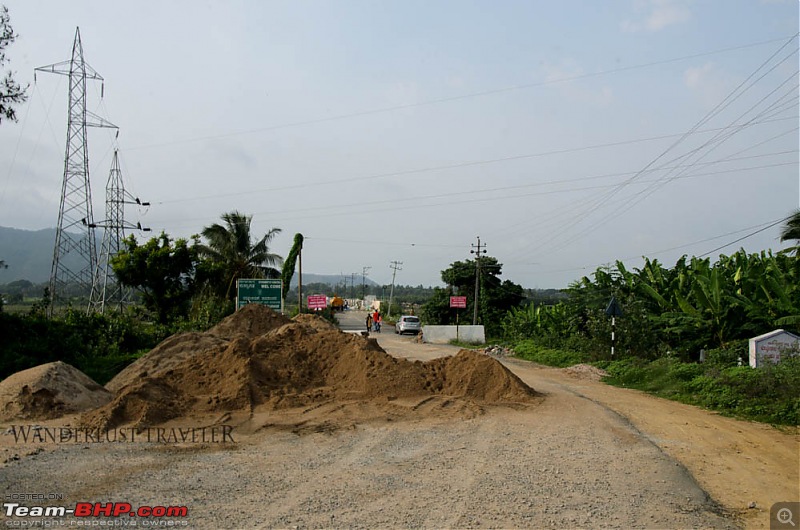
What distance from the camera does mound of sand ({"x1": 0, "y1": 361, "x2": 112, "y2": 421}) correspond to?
10883 millimetres

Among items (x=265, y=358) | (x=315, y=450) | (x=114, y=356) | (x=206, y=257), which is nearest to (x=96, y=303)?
(x=206, y=257)

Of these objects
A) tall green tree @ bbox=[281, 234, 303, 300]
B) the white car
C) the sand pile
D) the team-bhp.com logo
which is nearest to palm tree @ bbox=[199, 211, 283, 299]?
tall green tree @ bbox=[281, 234, 303, 300]

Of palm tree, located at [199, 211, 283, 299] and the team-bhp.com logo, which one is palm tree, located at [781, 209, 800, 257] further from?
palm tree, located at [199, 211, 283, 299]

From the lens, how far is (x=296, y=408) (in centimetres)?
1177

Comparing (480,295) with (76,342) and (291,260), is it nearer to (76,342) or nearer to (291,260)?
(291,260)

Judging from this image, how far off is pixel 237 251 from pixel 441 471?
1341 inches

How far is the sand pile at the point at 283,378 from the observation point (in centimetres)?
1100

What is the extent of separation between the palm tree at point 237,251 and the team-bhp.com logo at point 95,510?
3246cm

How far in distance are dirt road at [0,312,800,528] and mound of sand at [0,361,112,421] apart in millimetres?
1853

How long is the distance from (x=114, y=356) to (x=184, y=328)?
564cm

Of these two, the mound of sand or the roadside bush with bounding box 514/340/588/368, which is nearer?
the mound of sand

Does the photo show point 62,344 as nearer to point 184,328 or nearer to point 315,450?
point 184,328

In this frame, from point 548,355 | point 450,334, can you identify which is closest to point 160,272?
point 450,334

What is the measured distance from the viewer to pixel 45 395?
36.8ft
